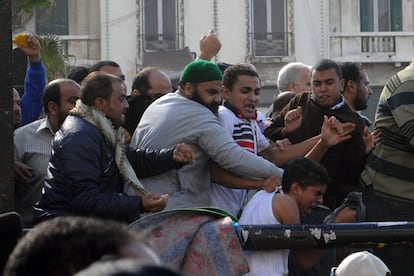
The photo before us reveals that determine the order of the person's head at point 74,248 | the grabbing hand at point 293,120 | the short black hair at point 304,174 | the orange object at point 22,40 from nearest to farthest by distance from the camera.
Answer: the person's head at point 74,248 < the short black hair at point 304,174 < the grabbing hand at point 293,120 < the orange object at point 22,40

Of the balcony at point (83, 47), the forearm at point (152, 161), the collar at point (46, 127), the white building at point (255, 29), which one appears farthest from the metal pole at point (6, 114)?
the white building at point (255, 29)

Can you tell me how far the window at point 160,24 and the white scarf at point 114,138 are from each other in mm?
27106

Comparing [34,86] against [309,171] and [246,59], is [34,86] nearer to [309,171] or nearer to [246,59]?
[309,171]

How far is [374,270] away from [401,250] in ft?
3.58

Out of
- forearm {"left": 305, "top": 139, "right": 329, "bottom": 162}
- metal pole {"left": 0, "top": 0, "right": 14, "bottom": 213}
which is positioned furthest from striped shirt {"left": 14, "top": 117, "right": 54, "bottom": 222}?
forearm {"left": 305, "top": 139, "right": 329, "bottom": 162}

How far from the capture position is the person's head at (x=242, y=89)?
25.2 feet

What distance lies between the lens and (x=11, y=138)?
6.46 meters

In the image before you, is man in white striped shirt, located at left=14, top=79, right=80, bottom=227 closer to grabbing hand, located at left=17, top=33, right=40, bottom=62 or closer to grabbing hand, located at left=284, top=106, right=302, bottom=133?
grabbing hand, located at left=17, top=33, right=40, bottom=62

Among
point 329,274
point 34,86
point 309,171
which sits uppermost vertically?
point 34,86

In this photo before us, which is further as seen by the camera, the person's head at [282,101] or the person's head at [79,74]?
the person's head at [282,101]

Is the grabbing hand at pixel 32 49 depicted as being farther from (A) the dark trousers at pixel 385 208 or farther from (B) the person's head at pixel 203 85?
(A) the dark trousers at pixel 385 208

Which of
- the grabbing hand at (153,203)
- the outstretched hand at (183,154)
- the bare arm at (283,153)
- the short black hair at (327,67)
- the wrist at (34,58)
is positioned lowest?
the grabbing hand at (153,203)

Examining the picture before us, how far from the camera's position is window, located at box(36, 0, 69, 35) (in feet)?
109

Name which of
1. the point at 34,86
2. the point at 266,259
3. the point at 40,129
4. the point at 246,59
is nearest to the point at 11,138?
the point at 40,129
